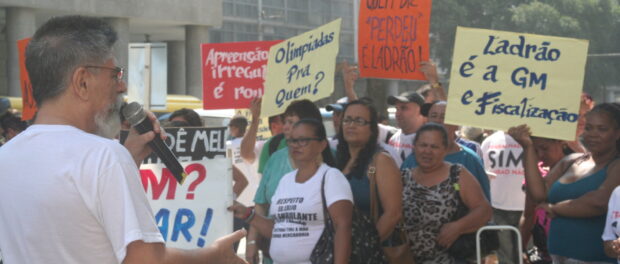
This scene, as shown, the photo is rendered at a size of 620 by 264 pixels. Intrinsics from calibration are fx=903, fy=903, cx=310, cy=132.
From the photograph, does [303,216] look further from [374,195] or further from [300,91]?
[300,91]

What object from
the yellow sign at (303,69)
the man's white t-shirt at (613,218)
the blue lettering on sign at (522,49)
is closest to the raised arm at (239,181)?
the yellow sign at (303,69)

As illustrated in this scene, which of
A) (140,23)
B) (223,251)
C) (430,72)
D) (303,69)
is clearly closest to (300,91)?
(303,69)

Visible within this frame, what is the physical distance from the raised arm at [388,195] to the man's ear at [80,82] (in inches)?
117

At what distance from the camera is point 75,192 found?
2332mm

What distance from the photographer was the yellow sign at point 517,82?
586 cm

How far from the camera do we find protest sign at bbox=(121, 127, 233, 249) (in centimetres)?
503

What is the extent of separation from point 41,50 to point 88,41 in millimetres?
128

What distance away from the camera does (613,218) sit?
15.0 ft

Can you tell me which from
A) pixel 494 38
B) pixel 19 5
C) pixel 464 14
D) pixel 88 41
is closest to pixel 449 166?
pixel 494 38

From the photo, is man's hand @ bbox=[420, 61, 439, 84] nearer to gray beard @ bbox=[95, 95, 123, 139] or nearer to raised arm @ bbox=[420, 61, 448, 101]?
raised arm @ bbox=[420, 61, 448, 101]

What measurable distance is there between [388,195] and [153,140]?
2.20m

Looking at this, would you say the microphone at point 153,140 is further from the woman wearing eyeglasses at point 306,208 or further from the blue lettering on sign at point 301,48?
the blue lettering on sign at point 301,48

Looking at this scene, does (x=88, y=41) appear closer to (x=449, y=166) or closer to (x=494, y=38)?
(x=449, y=166)

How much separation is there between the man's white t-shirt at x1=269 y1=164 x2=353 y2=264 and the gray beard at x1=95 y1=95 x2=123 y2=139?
2581 mm
